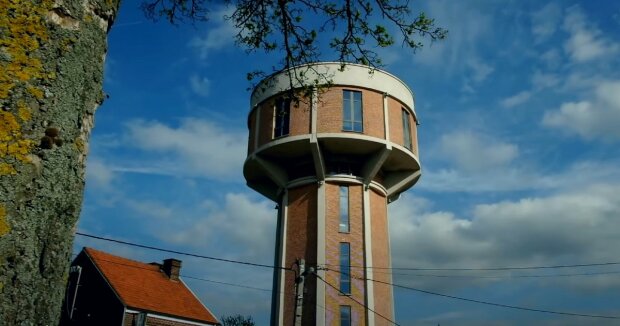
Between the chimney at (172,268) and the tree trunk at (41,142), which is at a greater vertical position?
the chimney at (172,268)

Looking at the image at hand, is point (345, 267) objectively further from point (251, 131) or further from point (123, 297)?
point (123, 297)

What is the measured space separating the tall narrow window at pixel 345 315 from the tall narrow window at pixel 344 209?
3246mm

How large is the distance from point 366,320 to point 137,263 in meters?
12.6

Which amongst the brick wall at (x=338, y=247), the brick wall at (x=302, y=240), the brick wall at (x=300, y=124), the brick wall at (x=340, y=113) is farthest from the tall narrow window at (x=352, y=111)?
the brick wall at (x=302, y=240)

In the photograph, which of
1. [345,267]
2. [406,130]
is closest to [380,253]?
[345,267]

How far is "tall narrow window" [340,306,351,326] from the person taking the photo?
21250mm

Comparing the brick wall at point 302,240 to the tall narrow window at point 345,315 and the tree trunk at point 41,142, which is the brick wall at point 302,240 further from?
the tree trunk at point 41,142

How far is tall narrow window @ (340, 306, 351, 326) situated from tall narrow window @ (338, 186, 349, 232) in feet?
10.6

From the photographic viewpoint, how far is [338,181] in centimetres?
2331

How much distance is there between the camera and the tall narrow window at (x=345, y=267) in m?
21.9

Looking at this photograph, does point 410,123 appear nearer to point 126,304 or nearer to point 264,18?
point 126,304

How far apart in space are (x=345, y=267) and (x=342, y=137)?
17.6ft

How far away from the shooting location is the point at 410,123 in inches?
987

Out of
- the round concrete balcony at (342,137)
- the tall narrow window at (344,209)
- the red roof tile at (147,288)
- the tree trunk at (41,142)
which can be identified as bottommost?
the tree trunk at (41,142)
